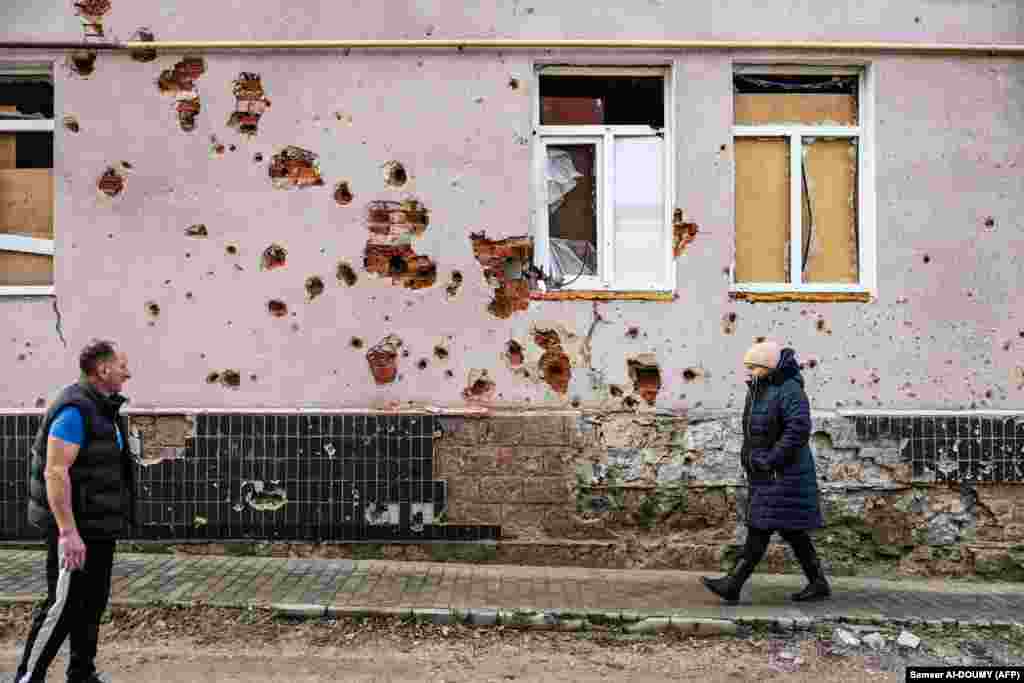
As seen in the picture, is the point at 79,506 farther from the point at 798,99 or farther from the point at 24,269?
the point at 798,99

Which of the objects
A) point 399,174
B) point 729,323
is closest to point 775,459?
point 729,323

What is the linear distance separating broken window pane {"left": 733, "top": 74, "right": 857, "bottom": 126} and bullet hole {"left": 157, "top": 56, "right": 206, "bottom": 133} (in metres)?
4.49

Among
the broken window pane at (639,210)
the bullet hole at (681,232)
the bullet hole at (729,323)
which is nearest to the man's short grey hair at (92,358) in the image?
the broken window pane at (639,210)

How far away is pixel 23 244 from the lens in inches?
314

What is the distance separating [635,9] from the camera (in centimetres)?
789

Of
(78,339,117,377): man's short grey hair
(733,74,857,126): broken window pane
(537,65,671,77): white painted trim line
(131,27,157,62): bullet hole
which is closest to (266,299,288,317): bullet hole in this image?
(131,27,157,62): bullet hole

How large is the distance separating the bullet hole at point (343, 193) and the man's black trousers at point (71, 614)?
3758 millimetres

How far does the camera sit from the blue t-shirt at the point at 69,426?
4574 mm

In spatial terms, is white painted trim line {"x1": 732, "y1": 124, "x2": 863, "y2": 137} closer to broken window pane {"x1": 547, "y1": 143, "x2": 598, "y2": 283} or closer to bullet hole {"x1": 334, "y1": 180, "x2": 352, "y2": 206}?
broken window pane {"x1": 547, "y1": 143, "x2": 598, "y2": 283}

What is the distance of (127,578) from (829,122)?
6.64 meters

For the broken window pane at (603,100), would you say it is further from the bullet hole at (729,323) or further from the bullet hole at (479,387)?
the bullet hole at (479,387)

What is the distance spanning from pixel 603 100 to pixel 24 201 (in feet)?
16.3

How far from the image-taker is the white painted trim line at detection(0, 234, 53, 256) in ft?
26.1

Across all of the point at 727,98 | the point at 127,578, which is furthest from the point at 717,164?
the point at 127,578
